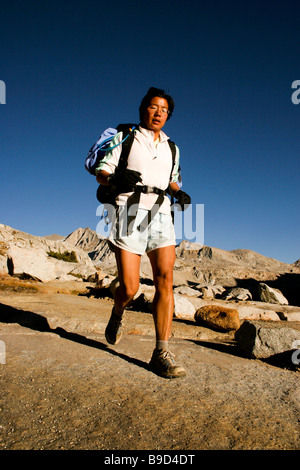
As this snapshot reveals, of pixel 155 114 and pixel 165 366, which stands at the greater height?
pixel 155 114

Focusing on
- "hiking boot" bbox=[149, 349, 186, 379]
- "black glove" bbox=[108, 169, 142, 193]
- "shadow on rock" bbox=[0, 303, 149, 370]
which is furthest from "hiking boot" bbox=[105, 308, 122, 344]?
"black glove" bbox=[108, 169, 142, 193]

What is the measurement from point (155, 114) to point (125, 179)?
2.63ft

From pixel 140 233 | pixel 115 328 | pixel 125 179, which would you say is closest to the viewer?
pixel 125 179

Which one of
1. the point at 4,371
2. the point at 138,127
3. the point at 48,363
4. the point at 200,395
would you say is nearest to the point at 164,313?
the point at 200,395

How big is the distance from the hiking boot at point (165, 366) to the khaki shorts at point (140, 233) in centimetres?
88

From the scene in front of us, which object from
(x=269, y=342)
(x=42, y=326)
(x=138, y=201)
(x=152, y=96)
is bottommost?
(x=42, y=326)

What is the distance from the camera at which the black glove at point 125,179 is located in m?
2.58

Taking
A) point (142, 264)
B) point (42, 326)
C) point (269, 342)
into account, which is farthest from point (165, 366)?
point (142, 264)

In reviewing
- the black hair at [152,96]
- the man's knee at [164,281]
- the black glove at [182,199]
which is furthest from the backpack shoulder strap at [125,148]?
the man's knee at [164,281]

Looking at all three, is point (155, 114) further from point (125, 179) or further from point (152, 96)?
point (125, 179)

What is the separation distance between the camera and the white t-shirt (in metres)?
2.75

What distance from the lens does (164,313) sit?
8.41 ft

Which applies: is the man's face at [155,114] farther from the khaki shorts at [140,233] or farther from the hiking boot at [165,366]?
the hiking boot at [165,366]

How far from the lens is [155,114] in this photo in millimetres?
2883
